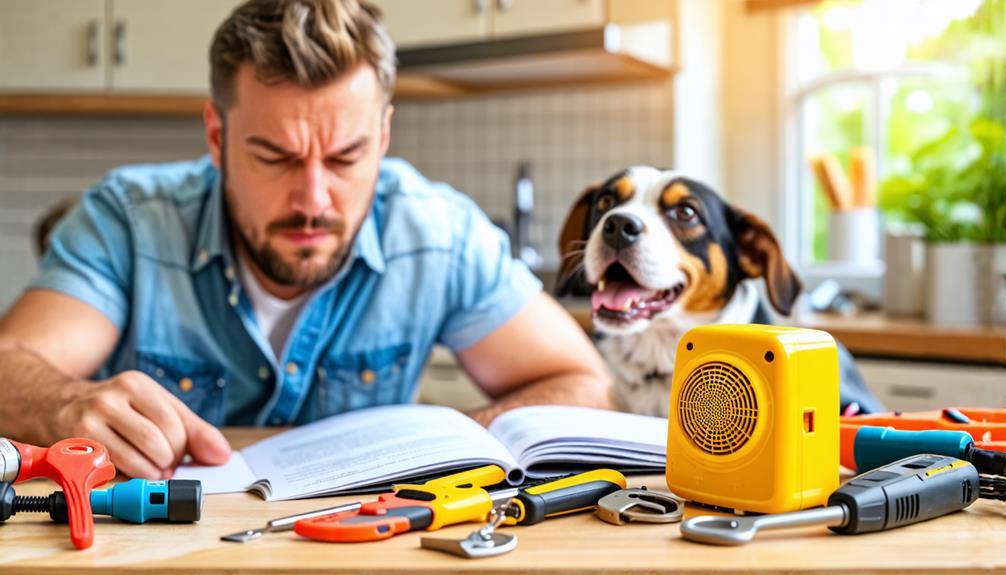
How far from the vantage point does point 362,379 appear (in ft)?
5.24

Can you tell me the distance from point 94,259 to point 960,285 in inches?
70.5

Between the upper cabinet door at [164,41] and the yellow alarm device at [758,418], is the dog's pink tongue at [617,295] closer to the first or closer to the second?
the yellow alarm device at [758,418]

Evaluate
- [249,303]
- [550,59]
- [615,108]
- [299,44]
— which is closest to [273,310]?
[249,303]

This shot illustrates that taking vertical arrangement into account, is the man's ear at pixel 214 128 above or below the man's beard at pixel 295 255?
above

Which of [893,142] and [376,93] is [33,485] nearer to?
[376,93]

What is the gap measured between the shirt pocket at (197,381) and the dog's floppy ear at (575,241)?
2.07 ft

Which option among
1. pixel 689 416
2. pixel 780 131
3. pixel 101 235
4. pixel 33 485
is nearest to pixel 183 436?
pixel 33 485

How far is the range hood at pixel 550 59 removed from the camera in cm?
268

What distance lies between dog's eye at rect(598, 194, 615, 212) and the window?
187 cm

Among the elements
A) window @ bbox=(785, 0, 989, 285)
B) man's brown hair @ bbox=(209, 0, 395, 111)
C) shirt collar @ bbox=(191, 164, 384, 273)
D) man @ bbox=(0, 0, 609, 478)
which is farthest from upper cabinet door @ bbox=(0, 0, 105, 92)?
window @ bbox=(785, 0, 989, 285)

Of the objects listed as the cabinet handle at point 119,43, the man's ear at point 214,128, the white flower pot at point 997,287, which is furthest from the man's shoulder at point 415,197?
the cabinet handle at point 119,43

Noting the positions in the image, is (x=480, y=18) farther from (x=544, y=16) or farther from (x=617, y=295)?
(x=617, y=295)

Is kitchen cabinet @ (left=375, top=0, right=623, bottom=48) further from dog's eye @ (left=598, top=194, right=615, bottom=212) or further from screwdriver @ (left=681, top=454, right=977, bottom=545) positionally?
screwdriver @ (left=681, top=454, right=977, bottom=545)

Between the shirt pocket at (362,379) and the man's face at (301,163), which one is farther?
the shirt pocket at (362,379)
